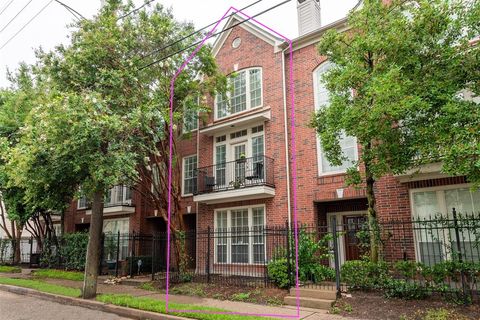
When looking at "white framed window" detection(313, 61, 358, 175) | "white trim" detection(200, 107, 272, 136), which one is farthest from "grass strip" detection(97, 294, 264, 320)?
"white trim" detection(200, 107, 272, 136)

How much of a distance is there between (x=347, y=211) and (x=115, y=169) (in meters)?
8.07

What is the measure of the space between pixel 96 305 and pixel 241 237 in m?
6.04

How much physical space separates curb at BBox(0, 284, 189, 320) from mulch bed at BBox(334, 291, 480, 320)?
3743mm

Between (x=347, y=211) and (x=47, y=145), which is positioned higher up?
(x=47, y=145)

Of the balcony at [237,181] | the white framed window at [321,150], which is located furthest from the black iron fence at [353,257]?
the white framed window at [321,150]

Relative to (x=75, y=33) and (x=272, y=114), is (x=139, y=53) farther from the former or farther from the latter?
(x=272, y=114)

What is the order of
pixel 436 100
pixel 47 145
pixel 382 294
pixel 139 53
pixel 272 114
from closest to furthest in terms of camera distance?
pixel 436 100, pixel 382 294, pixel 47 145, pixel 139 53, pixel 272 114

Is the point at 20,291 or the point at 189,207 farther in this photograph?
the point at 189,207

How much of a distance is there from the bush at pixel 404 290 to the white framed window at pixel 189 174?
10.2 meters

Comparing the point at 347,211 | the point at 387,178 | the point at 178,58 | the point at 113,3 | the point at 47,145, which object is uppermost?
the point at 113,3

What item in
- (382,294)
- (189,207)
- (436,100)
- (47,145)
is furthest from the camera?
(189,207)

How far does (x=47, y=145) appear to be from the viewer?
909cm

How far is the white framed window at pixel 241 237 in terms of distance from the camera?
1337cm

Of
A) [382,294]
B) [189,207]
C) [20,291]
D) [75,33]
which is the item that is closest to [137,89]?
[75,33]
